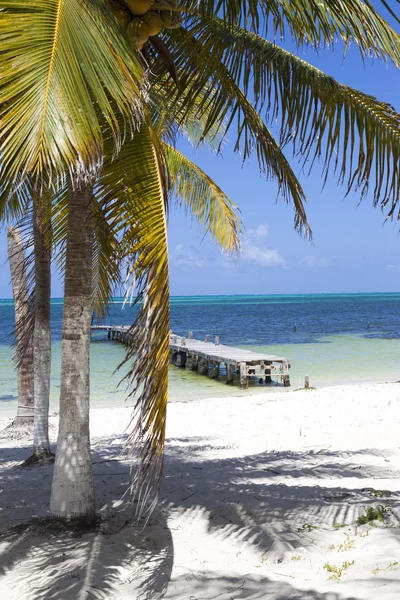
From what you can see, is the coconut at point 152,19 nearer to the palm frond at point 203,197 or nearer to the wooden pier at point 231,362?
the palm frond at point 203,197

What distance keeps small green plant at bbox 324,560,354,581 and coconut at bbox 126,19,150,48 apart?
422 centimetres

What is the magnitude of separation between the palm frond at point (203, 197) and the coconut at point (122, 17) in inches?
161

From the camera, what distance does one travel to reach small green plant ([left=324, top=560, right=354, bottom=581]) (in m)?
4.05

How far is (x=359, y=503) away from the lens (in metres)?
5.59

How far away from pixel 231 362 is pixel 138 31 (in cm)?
1820

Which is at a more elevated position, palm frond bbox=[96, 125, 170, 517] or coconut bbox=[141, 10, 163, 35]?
coconut bbox=[141, 10, 163, 35]

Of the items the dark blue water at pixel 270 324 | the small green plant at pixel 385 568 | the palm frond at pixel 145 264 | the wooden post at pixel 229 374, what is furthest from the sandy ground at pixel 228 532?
the wooden post at pixel 229 374

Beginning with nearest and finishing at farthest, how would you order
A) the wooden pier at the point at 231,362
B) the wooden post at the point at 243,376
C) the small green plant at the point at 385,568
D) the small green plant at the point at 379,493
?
the small green plant at the point at 385,568 → the small green plant at the point at 379,493 → the wooden post at the point at 243,376 → the wooden pier at the point at 231,362

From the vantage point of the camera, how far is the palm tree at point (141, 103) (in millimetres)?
3209

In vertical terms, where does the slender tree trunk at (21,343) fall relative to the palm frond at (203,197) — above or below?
below

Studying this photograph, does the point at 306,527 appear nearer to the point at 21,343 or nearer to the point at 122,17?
the point at 122,17

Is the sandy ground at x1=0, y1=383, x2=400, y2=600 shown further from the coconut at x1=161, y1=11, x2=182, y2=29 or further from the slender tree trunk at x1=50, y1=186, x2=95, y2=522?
the coconut at x1=161, y1=11, x2=182, y2=29

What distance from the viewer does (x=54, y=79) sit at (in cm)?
320

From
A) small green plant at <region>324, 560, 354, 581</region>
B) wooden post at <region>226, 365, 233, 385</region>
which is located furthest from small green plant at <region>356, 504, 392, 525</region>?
wooden post at <region>226, 365, 233, 385</region>
